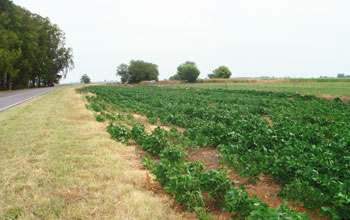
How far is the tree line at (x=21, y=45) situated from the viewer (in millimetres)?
31969

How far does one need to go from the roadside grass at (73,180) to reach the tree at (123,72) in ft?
300

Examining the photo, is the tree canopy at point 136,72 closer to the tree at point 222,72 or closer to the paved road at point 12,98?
the tree at point 222,72

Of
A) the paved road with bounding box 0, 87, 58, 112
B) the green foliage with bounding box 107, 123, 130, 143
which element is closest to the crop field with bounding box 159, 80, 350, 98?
the green foliage with bounding box 107, 123, 130, 143

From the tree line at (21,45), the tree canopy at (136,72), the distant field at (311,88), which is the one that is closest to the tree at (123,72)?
the tree canopy at (136,72)

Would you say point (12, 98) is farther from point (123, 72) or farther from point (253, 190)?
point (123, 72)

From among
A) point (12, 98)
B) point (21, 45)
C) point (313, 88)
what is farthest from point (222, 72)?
point (12, 98)

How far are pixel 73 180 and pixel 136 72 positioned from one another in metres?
91.3

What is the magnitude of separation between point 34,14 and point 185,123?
170 ft

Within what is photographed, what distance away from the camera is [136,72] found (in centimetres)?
9312

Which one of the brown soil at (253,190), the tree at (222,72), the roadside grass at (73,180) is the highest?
the tree at (222,72)

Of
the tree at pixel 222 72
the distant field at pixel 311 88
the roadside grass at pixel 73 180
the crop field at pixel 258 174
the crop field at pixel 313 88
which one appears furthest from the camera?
the tree at pixel 222 72

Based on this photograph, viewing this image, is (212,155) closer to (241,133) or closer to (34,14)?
(241,133)

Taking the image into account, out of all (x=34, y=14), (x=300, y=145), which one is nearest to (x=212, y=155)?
(x=300, y=145)

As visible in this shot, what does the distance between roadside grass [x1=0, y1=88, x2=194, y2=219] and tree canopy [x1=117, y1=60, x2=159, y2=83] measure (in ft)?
288
